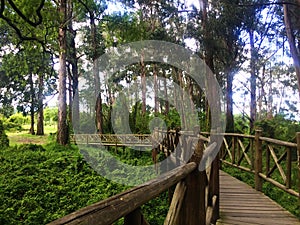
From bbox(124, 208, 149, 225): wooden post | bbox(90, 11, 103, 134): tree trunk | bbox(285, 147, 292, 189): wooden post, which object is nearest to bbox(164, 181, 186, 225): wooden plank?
bbox(124, 208, 149, 225): wooden post

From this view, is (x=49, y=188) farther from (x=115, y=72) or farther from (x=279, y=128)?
(x=115, y=72)

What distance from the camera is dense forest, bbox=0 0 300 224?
291 inches

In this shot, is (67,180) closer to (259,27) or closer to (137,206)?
Answer: (137,206)

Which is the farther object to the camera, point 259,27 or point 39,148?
point 259,27

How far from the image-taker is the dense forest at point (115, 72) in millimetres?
7395

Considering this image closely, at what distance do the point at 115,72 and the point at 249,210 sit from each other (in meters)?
22.8

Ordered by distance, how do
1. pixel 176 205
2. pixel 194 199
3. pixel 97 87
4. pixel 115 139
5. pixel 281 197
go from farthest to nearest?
pixel 97 87
pixel 115 139
pixel 281 197
pixel 194 199
pixel 176 205

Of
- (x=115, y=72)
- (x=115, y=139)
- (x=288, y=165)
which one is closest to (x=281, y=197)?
(x=288, y=165)

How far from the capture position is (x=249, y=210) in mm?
4090

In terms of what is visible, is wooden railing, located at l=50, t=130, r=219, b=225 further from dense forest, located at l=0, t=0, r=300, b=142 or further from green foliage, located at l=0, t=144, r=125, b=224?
dense forest, located at l=0, t=0, r=300, b=142

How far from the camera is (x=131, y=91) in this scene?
35.1 meters

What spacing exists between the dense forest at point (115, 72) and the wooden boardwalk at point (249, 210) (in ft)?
5.91

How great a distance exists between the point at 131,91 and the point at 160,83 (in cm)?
614

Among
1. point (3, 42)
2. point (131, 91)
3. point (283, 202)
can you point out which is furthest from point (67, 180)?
point (131, 91)
